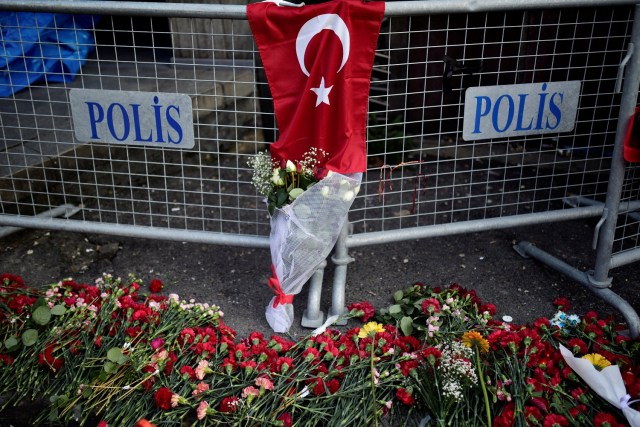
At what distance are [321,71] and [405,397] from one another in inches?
57.4

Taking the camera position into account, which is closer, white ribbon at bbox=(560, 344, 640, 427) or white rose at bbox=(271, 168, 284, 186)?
white ribbon at bbox=(560, 344, 640, 427)

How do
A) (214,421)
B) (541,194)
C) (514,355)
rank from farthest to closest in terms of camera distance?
(541,194)
(514,355)
(214,421)

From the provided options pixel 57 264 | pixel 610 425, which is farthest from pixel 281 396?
pixel 57 264

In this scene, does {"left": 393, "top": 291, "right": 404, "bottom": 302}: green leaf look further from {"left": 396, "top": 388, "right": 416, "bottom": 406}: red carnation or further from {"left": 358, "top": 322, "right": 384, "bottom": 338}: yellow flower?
{"left": 396, "top": 388, "right": 416, "bottom": 406}: red carnation

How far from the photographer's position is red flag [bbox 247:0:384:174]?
111 inches

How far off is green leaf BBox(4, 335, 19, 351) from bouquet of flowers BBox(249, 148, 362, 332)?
3.96 feet

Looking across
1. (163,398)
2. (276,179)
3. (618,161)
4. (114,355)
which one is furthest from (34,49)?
(618,161)

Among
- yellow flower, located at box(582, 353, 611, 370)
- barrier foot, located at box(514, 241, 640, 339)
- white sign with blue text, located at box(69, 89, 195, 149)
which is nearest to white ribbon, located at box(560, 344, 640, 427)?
yellow flower, located at box(582, 353, 611, 370)

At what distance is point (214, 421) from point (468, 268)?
1.83 m

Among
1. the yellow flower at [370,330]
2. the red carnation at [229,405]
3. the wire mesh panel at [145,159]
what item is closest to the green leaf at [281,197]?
the wire mesh panel at [145,159]

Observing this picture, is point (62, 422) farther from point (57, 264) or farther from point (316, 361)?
point (57, 264)

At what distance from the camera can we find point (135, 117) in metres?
3.15

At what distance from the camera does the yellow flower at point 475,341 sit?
2.56 meters

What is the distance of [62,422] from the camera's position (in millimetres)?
2555
